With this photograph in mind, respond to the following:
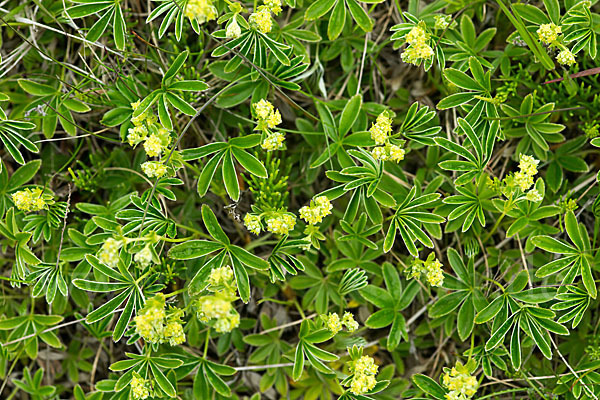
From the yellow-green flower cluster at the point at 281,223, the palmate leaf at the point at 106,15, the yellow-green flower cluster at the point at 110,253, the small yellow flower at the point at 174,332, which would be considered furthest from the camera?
the palmate leaf at the point at 106,15

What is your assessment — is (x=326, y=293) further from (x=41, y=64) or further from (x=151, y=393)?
(x=41, y=64)

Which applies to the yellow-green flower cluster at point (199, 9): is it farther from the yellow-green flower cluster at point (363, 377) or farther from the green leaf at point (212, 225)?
the yellow-green flower cluster at point (363, 377)

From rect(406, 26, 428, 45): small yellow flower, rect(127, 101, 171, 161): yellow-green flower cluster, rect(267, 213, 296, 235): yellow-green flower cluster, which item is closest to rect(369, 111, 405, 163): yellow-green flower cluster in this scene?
rect(406, 26, 428, 45): small yellow flower

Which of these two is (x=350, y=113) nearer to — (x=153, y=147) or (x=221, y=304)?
(x=153, y=147)

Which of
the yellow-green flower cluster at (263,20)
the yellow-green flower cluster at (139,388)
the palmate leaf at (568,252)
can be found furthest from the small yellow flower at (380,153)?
the yellow-green flower cluster at (139,388)

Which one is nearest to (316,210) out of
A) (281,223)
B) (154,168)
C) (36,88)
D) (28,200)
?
(281,223)

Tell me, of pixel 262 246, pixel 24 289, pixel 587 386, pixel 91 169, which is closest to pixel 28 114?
pixel 91 169

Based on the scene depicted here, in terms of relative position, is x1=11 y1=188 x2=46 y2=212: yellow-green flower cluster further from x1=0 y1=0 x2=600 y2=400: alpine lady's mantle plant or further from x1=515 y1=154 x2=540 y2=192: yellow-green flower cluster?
x1=515 y1=154 x2=540 y2=192: yellow-green flower cluster
